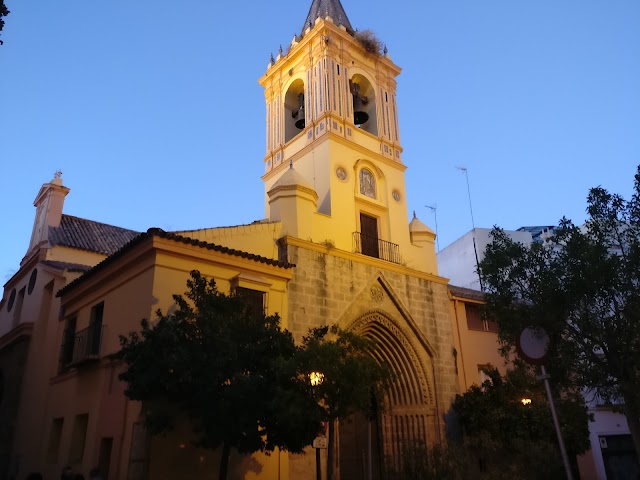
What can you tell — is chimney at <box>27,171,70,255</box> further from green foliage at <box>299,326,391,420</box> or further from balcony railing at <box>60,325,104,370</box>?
green foliage at <box>299,326,391,420</box>

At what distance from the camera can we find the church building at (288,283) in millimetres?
13156

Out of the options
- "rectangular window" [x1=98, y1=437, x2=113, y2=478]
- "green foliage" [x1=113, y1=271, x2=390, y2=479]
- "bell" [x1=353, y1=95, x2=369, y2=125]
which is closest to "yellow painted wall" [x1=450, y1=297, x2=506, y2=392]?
"bell" [x1=353, y1=95, x2=369, y2=125]

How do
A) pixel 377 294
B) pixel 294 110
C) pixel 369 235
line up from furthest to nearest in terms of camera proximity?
pixel 294 110
pixel 369 235
pixel 377 294

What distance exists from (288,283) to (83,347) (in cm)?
580

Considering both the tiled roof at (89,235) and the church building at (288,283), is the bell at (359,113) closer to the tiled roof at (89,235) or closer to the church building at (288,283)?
the church building at (288,283)

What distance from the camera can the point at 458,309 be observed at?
824 inches

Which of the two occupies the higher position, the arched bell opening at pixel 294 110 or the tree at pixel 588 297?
the arched bell opening at pixel 294 110

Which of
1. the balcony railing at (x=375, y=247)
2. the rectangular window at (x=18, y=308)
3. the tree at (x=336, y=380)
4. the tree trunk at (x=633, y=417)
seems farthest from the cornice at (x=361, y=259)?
the rectangular window at (x=18, y=308)

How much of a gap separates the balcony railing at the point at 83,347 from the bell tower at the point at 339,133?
6092 mm

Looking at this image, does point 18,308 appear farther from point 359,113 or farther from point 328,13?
point 328,13

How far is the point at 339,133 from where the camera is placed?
20.0 m

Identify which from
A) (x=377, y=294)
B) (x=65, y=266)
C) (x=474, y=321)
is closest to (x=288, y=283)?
(x=377, y=294)

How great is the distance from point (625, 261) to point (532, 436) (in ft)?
30.2

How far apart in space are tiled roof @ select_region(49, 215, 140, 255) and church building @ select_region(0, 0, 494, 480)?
0.25 ft
